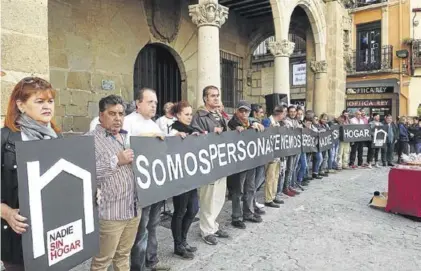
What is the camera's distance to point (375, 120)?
10508 millimetres

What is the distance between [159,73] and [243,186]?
18.9 feet

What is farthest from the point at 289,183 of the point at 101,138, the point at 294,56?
the point at 294,56

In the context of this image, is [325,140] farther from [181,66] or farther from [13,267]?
[13,267]

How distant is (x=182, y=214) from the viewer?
3.68 metres

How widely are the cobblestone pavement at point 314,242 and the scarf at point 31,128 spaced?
6.17 ft

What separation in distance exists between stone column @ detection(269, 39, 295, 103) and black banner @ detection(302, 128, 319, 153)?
1.99 meters

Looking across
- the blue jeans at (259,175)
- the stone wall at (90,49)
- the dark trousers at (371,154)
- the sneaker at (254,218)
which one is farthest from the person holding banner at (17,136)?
the dark trousers at (371,154)

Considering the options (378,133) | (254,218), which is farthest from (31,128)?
(378,133)

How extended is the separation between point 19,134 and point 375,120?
10.4 m

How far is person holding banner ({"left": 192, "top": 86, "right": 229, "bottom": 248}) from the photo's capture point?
4125 mm

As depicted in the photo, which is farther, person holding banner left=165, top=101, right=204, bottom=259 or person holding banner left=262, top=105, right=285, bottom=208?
person holding banner left=262, top=105, right=285, bottom=208

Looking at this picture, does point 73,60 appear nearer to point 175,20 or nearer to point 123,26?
point 123,26

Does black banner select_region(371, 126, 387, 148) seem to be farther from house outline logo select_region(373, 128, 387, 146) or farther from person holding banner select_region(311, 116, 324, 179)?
person holding banner select_region(311, 116, 324, 179)

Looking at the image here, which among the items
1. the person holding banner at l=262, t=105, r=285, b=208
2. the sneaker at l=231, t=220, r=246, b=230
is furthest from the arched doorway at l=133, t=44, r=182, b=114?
the sneaker at l=231, t=220, r=246, b=230
